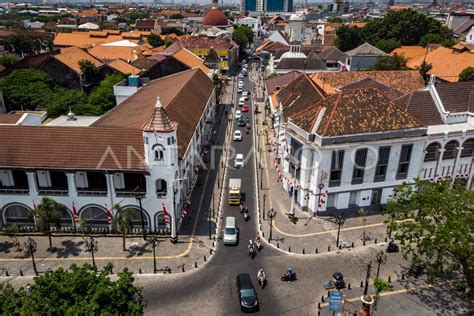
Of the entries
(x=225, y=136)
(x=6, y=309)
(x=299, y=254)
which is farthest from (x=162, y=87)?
(x=6, y=309)

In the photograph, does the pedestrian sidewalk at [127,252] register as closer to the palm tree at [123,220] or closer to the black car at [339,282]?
the palm tree at [123,220]

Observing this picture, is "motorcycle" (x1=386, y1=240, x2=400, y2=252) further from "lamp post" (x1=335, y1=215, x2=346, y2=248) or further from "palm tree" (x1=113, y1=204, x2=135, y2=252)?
"palm tree" (x1=113, y1=204, x2=135, y2=252)

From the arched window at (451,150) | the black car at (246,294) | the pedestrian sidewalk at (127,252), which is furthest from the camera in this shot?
the arched window at (451,150)

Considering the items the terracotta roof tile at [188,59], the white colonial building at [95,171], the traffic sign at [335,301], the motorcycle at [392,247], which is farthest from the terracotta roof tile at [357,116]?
the terracotta roof tile at [188,59]

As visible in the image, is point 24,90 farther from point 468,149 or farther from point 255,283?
point 468,149

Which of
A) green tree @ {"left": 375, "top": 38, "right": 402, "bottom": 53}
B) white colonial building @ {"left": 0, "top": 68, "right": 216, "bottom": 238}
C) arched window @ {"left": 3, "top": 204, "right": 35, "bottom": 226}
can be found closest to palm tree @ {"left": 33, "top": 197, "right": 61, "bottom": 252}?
white colonial building @ {"left": 0, "top": 68, "right": 216, "bottom": 238}

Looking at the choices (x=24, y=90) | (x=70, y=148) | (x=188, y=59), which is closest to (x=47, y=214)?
(x=70, y=148)

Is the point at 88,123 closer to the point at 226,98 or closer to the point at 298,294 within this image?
the point at 298,294
